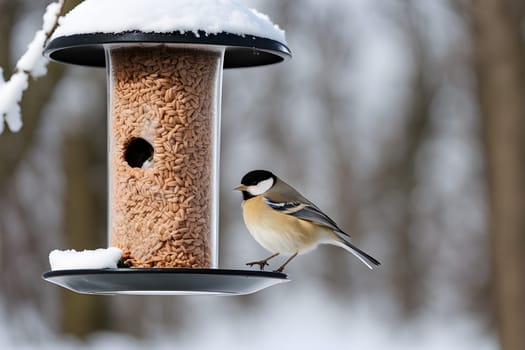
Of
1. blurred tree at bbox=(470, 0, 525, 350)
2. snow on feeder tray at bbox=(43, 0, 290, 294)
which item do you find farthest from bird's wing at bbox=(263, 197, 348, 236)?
blurred tree at bbox=(470, 0, 525, 350)

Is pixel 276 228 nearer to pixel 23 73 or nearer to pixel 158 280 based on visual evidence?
pixel 158 280

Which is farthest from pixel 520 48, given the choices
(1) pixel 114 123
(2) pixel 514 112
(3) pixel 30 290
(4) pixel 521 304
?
(3) pixel 30 290

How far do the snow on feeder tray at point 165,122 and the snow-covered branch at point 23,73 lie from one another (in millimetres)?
91

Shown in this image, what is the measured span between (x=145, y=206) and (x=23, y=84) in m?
0.79

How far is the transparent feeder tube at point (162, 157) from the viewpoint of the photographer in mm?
4484

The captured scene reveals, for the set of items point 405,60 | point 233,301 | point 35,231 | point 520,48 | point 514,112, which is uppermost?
point 405,60

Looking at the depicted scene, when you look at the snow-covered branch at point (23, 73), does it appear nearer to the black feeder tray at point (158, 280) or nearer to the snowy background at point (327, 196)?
the black feeder tray at point (158, 280)

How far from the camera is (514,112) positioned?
10.6 m

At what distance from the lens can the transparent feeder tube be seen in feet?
14.7

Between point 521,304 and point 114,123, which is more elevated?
point 114,123

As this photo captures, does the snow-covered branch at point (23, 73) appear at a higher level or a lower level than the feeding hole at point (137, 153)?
higher

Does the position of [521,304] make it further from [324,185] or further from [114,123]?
[324,185]

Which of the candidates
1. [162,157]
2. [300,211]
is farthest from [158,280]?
[300,211]

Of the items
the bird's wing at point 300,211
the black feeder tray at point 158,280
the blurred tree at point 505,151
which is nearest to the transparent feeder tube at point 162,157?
the black feeder tray at point 158,280
